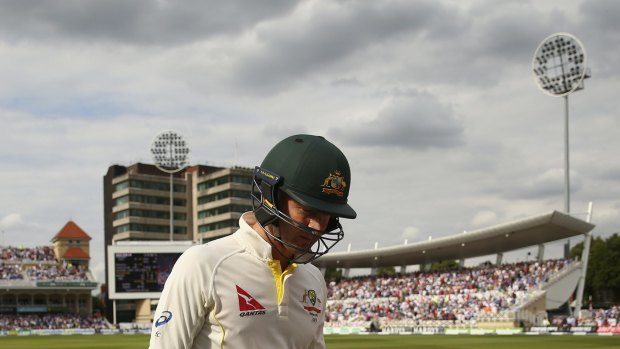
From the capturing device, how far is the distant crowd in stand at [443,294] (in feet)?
172

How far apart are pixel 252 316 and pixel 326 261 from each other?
78.2 m

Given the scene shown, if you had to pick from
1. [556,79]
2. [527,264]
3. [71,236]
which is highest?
[556,79]

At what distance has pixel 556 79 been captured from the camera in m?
64.2

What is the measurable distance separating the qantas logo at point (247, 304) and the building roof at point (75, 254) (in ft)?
368

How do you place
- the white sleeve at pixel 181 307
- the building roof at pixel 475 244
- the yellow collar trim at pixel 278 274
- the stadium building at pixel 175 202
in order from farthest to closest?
the stadium building at pixel 175 202 → the building roof at pixel 475 244 → the yellow collar trim at pixel 278 274 → the white sleeve at pixel 181 307

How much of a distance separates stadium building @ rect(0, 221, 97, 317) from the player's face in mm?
86327

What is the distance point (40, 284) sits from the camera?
83.4m

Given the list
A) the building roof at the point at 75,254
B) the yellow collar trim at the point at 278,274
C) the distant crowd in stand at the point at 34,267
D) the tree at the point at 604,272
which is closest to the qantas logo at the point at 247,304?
the yellow collar trim at the point at 278,274

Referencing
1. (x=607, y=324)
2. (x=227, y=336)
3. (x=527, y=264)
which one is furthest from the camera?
(x=527, y=264)

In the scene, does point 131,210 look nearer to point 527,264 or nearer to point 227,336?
point 527,264

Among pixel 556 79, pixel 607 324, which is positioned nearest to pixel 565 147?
pixel 556 79

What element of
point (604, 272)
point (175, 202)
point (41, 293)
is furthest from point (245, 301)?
point (175, 202)

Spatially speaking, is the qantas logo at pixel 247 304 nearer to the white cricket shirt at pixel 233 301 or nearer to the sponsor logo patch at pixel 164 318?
the white cricket shirt at pixel 233 301

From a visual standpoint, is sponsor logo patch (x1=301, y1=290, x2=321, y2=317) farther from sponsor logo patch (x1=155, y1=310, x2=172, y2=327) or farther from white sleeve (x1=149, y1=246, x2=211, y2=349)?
sponsor logo patch (x1=155, y1=310, x2=172, y2=327)
